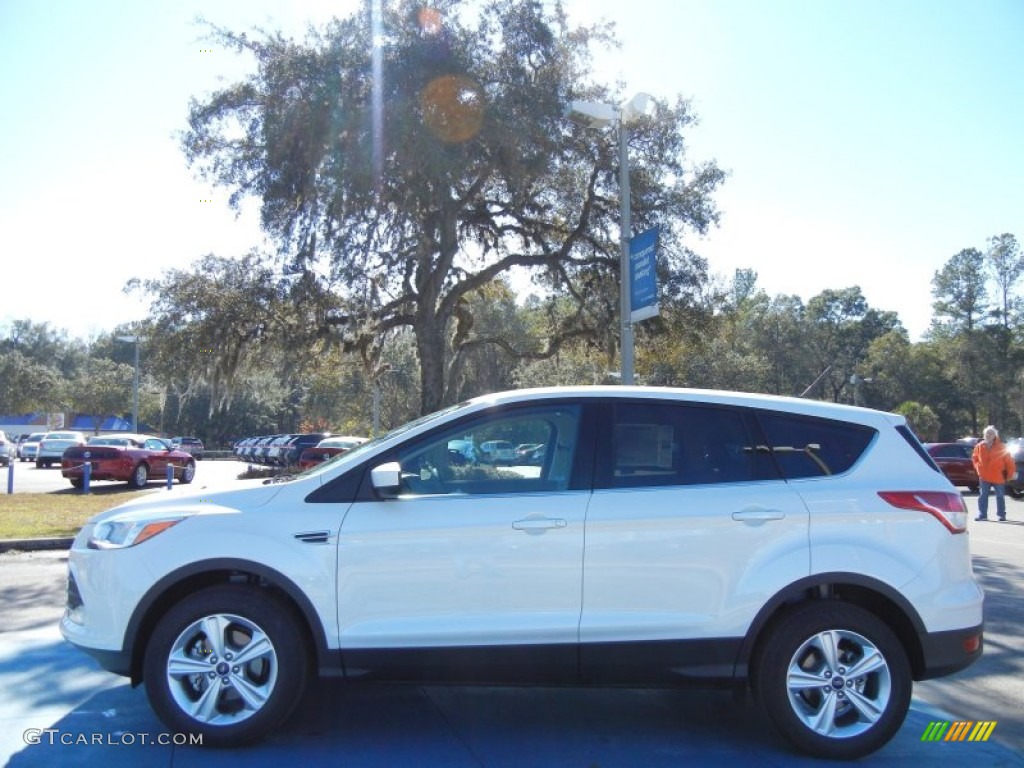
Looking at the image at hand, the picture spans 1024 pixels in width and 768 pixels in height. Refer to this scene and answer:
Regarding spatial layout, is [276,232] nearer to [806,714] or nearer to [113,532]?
[113,532]

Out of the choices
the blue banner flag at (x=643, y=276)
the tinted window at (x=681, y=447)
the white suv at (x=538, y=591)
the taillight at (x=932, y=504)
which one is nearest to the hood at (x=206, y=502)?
the white suv at (x=538, y=591)

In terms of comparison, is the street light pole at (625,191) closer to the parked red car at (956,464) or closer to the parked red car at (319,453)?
the parked red car at (319,453)

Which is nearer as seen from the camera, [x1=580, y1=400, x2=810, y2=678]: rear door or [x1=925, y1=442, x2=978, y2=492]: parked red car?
[x1=580, y1=400, x2=810, y2=678]: rear door

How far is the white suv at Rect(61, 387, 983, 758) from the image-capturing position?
13.3 ft

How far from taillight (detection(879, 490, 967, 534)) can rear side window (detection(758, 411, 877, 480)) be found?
0.89 ft

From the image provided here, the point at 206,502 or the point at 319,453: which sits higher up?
the point at 206,502

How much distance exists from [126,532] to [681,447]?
9.45ft

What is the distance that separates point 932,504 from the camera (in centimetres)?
426

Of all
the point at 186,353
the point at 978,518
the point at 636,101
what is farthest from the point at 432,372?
the point at 978,518

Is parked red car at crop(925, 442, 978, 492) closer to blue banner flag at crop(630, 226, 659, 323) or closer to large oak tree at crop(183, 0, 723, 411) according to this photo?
large oak tree at crop(183, 0, 723, 411)

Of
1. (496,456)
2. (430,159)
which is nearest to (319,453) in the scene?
(430,159)

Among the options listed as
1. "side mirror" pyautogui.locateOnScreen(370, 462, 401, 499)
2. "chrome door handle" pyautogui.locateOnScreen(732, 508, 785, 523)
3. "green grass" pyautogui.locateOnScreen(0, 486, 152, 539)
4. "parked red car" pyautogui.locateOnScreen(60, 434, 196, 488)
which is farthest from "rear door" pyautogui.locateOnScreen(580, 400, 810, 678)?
"parked red car" pyautogui.locateOnScreen(60, 434, 196, 488)

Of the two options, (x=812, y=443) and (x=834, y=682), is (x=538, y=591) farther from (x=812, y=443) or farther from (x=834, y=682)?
(x=812, y=443)

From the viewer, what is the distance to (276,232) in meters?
16.4
